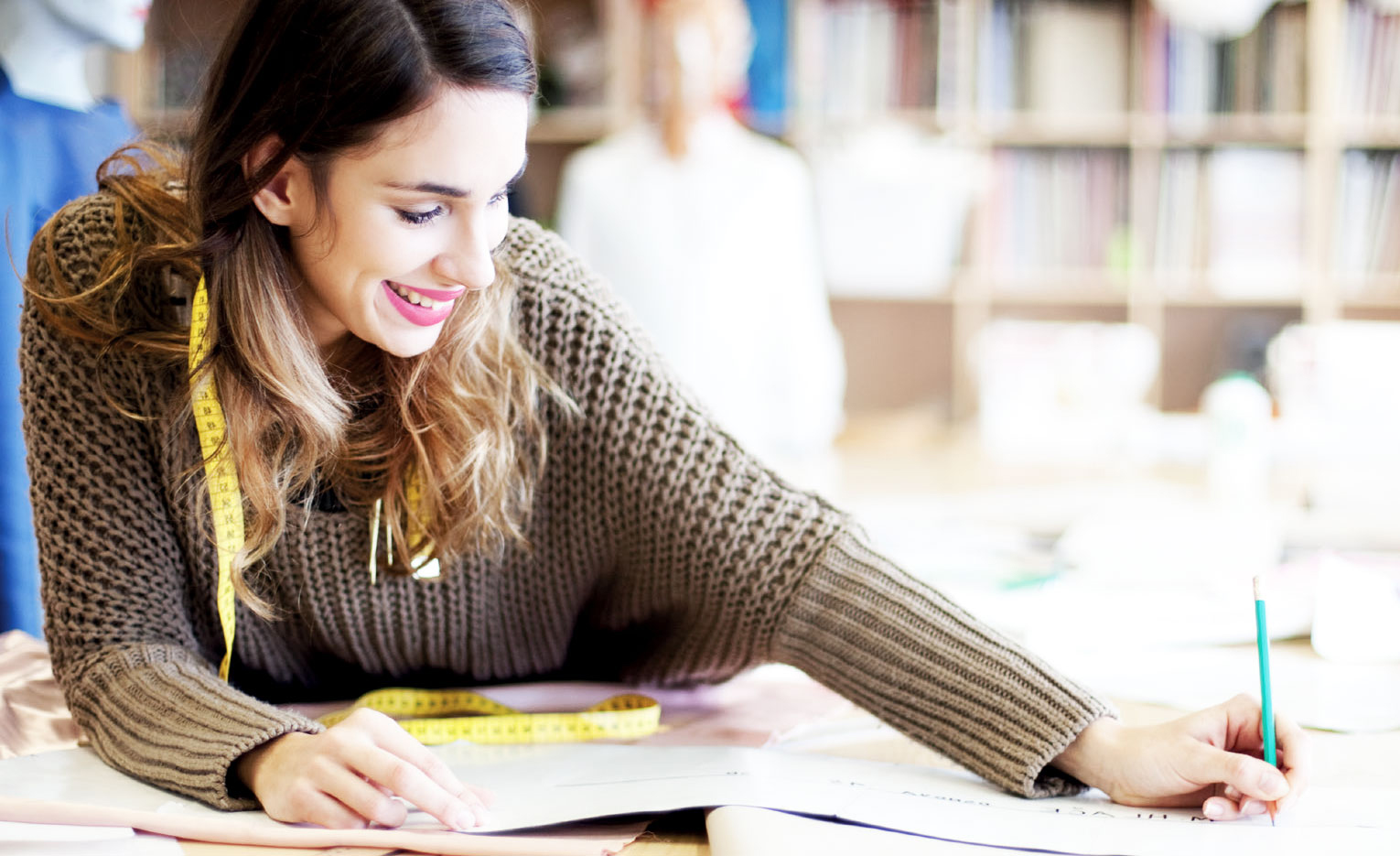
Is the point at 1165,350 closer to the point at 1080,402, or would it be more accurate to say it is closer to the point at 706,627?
the point at 1080,402

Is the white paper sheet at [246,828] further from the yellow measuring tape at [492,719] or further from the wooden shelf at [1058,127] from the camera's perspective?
the wooden shelf at [1058,127]

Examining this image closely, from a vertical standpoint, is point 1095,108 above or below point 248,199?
above

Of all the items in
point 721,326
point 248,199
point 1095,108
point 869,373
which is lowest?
point 869,373

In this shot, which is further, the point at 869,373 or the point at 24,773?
the point at 869,373

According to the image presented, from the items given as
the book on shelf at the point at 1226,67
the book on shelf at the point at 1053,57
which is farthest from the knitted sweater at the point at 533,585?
the book on shelf at the point at 1226,67

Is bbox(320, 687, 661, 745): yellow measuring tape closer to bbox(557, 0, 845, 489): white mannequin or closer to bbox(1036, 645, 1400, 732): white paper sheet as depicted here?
bbox(1036, 645, 1400, 732): white paper sheet

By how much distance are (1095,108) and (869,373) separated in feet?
2.96

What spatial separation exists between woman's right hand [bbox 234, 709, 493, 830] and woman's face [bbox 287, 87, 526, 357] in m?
0.26

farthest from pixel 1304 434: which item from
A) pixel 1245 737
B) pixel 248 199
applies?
pixel 248 199

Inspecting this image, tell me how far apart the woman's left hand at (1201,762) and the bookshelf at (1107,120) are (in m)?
2.55

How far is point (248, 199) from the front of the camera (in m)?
0.88

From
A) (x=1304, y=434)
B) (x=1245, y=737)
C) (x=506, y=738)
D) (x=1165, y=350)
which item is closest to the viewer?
(x=1245, y=737)

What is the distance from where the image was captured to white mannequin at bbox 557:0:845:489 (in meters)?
→ 2.47

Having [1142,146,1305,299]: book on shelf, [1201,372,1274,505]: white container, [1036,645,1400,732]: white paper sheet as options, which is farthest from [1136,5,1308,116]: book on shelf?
[1036,645,1400,732]: white paper sheet
